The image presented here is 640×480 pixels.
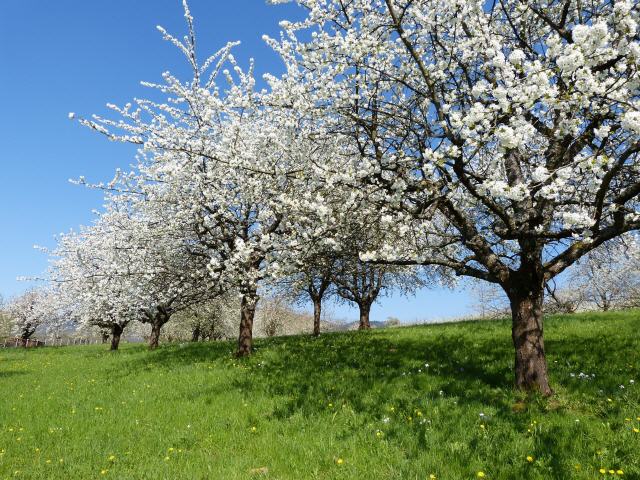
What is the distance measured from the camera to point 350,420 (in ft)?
24.4

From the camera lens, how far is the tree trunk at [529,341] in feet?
26.4

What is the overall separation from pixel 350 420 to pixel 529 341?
142 inches

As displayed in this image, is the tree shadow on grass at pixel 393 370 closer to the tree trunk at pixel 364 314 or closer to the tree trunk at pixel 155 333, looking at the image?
the tree trunk at pixel 155 333

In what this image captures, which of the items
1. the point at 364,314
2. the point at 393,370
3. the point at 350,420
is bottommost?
the point at 350,420

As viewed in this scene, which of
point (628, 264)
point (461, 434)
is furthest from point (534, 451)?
point (628, 264)

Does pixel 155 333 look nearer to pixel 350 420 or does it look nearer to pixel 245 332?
pixel 245 332

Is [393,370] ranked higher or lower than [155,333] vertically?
lower

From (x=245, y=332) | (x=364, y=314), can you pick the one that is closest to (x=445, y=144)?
(x=245, y=332)

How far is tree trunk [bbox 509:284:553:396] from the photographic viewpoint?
26.4 feet

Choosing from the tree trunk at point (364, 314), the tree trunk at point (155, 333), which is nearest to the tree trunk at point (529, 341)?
the tree trunk at point (364, 314)

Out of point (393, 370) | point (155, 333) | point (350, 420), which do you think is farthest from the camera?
point (155, 333)

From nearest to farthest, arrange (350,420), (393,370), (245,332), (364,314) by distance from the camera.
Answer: (350,420) < (393,370) < (245,332) < (364,314)

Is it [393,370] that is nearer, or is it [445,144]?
[445,144]

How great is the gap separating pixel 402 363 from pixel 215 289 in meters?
7.63
